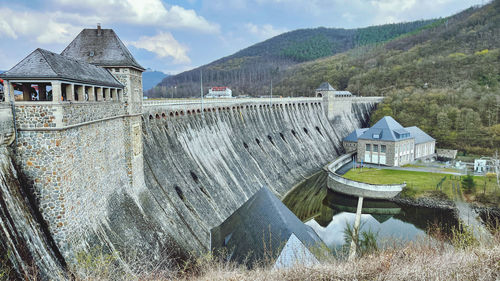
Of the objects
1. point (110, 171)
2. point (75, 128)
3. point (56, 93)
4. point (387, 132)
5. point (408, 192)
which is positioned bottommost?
point (408, 192)

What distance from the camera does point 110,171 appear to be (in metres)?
17.2

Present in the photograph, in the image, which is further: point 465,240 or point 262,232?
point 262,232

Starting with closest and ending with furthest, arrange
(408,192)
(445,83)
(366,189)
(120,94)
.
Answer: (120,94) → (408,192) → (366,189) → (445,83)

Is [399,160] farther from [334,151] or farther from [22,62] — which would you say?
[22,62]

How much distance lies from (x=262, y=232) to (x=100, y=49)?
13.8 metres

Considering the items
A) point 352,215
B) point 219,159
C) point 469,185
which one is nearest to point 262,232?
point 219,159

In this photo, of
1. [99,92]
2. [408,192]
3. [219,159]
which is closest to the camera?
[99,92]

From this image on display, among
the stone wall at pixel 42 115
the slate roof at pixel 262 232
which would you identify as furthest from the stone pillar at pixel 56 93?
the slate roof at pixel 262 232

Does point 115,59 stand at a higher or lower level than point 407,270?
higher

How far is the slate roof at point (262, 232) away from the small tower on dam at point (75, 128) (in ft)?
22.2

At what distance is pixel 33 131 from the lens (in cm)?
1224

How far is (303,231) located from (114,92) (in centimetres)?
1273

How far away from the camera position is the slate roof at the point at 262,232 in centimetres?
1567

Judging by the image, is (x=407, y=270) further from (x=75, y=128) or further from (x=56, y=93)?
(x=56, y=93)
